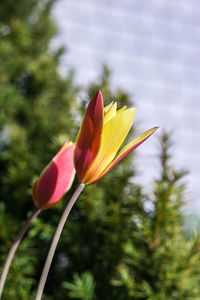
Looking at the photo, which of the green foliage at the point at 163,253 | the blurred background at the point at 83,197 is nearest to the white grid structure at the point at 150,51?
the blurred background at the point at 83,197

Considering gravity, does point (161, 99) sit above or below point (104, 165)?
above

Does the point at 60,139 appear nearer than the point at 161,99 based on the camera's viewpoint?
Yes

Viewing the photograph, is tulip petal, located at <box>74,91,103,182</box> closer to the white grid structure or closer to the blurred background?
the blurred background

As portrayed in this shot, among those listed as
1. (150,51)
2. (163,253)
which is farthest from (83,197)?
(150,51)

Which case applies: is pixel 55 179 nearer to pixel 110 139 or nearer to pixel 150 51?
pixel 110 139

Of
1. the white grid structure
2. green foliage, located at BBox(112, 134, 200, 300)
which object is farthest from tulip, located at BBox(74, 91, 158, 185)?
the white grid structure

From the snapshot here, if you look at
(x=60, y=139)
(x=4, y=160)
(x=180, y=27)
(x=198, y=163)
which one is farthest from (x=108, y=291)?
(x=180, y=27)

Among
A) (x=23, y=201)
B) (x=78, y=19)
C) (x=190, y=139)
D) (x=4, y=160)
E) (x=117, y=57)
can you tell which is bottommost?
(x=23, y=201)

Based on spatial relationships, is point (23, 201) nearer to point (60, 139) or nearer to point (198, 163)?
point (60, 139)
